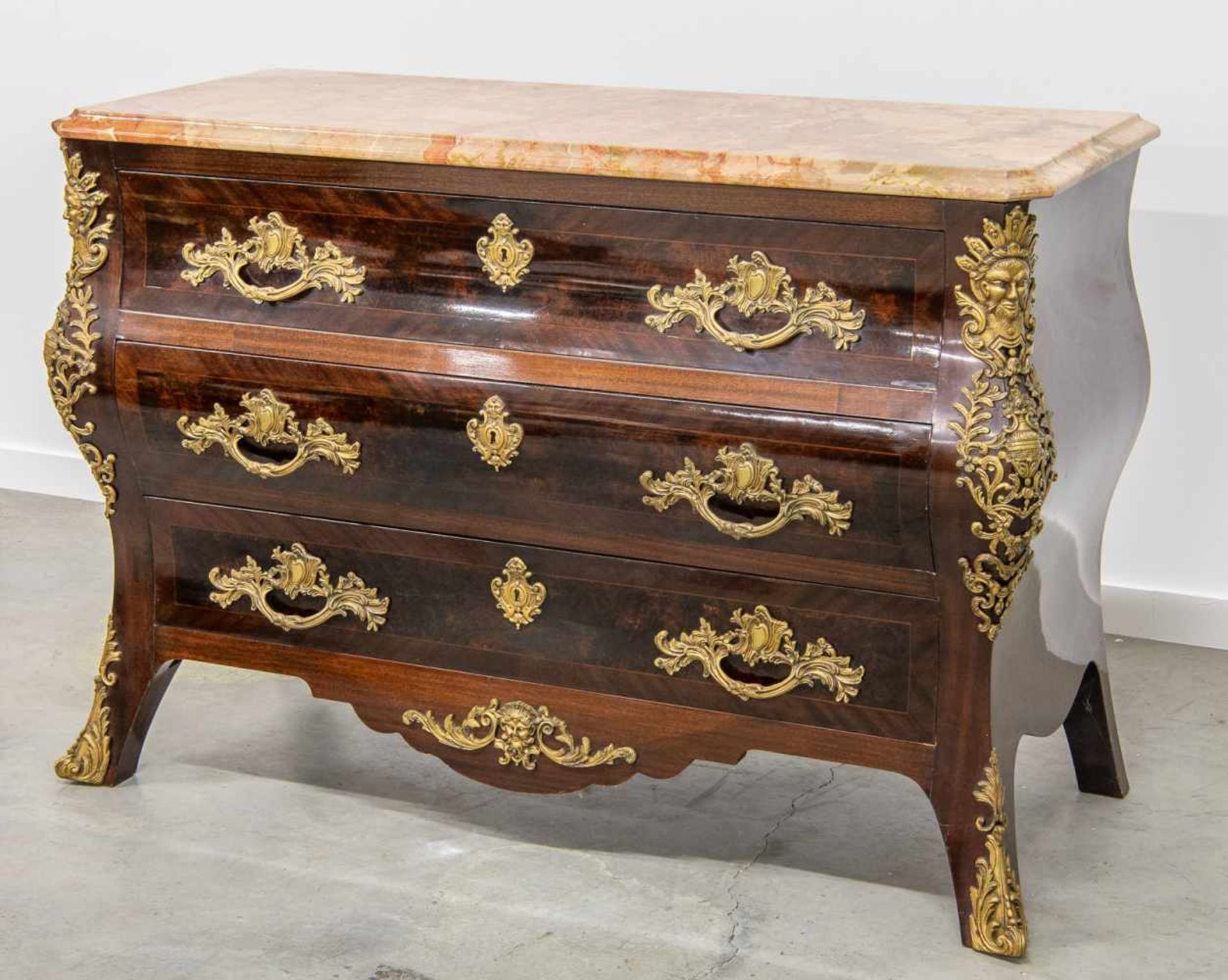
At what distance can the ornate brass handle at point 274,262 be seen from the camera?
2654 millimetres

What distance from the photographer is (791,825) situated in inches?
115

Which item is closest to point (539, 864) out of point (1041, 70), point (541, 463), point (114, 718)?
point (541, 463)

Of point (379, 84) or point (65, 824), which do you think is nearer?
point (65, 824)

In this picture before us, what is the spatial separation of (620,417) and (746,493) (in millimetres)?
207

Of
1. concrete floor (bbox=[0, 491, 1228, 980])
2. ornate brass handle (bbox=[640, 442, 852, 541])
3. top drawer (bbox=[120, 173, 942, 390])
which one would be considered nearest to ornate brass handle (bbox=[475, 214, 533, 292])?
top drawer (bbox=[120, 173, 942, 390])


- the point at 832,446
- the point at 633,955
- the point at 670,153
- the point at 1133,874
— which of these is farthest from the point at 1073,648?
the point at 670,153

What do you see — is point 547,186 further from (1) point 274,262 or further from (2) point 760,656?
(2) point 760,656

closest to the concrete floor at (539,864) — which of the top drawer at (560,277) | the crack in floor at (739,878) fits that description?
the crack in floor at (739,878)

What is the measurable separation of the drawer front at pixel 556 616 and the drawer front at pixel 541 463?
0.11 feet

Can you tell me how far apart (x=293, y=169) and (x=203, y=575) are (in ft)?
2.24

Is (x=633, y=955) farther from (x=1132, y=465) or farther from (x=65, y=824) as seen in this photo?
(x=1132, y=465)

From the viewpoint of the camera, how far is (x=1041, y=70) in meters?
3.60

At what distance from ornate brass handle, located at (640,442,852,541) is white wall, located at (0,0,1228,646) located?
1.50m

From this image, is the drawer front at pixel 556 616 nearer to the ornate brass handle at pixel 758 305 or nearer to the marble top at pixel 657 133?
the ornate brass handle at pixel 758 305
